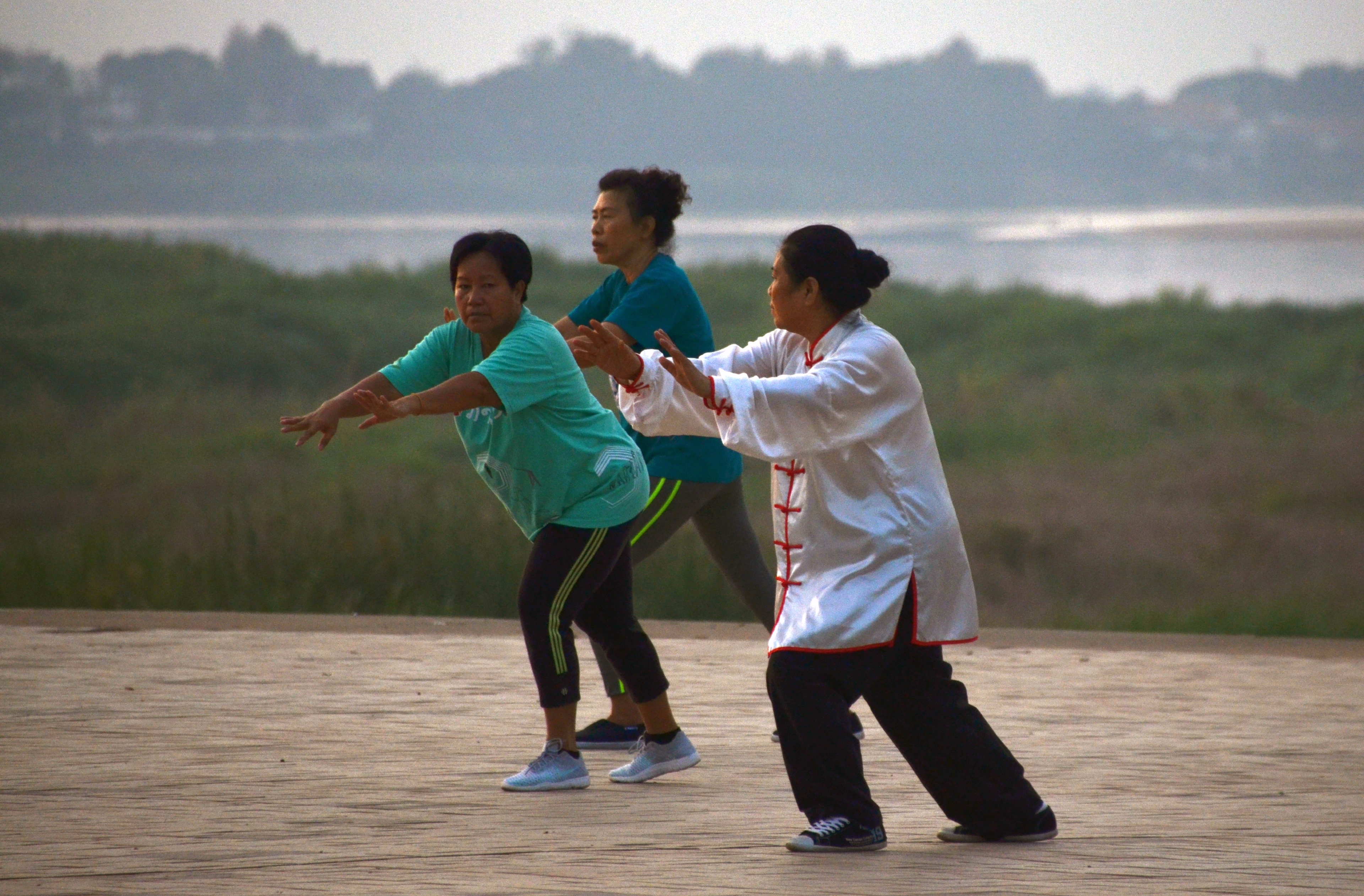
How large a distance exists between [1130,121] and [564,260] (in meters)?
108

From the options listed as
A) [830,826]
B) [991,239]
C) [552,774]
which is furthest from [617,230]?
[991,239]

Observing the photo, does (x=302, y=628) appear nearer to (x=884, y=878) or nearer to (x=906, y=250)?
(x=884, y=878)

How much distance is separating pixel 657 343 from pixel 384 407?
146cm

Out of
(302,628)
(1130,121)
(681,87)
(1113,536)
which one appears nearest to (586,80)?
(681,87)

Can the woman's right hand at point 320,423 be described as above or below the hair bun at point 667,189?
below

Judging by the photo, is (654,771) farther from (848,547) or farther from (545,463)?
(848,547)

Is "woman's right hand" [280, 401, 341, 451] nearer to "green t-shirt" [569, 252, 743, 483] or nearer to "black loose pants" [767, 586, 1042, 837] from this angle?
"green t-shirt" [569, 252, 743, 483]

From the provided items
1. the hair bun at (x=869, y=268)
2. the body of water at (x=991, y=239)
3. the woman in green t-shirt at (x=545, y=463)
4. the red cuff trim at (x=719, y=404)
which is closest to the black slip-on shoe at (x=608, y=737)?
the woman in green t-shirt at (x=545, y=463)

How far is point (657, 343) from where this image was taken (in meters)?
5.87

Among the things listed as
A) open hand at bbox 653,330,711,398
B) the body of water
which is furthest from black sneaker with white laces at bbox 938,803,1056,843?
the body of water

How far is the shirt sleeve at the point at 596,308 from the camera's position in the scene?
5.97 meters

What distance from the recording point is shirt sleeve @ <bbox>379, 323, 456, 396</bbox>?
17.0 ft

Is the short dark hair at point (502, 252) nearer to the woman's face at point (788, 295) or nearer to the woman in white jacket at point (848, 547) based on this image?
the woman in white jacket at point (848, 547)

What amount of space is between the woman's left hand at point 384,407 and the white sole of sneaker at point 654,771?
1322mm
